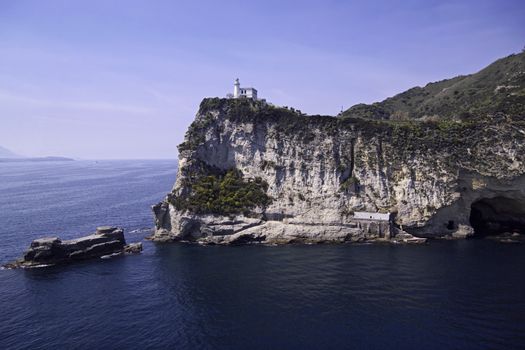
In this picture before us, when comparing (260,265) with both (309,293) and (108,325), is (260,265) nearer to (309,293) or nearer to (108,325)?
(309,293)

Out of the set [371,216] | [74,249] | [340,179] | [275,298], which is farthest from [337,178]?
[74,249]

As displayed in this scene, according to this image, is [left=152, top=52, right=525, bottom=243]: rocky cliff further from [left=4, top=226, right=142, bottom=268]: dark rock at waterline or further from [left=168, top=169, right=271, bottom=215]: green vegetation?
[left=4, top=226, right=142, bottom=268]: dark rock at waterline

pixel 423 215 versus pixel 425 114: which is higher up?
pixel 425 114

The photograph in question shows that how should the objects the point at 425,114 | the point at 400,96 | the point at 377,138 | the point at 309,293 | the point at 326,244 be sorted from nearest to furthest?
the point at 309,293, the point at 326,244, the point at 377,138, the point at 425,114, the point at 400,96

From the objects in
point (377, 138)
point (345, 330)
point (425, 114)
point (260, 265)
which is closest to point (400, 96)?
point (425, 114)

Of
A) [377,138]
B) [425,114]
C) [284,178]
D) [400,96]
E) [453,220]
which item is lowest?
[453,220]

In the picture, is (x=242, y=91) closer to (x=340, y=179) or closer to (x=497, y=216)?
(x=340, y=179)

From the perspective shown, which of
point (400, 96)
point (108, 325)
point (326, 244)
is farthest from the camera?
point (400, 96)
